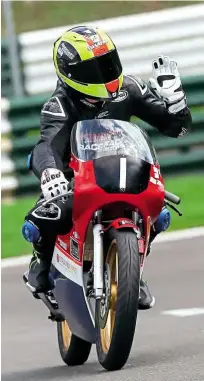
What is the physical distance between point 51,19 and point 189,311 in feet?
61.2

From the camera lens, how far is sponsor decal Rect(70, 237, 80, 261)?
6274mm

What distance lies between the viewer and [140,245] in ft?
19.7

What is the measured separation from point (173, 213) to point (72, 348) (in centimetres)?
550

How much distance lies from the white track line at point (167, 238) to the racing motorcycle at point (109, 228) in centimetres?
409

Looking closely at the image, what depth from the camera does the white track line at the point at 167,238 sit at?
10516 mm

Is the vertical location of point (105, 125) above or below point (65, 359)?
above

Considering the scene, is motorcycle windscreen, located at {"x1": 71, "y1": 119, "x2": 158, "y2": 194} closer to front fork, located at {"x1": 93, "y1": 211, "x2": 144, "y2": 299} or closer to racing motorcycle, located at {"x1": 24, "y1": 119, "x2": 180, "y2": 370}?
racing motorcycle, located at {"x1": 24, "y1": 119, "x2": 180, "y2": 370}

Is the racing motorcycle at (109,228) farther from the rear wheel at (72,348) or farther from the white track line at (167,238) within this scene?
the white track line at (167,238)

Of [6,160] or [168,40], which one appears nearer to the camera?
[6,160]

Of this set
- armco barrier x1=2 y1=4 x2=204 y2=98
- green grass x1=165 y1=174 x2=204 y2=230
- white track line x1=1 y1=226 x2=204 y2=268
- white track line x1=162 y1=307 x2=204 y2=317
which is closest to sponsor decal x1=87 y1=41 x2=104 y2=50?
white track line x1=162 y1=307 x2=204 y2=317

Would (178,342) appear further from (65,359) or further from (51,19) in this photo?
(51,19)

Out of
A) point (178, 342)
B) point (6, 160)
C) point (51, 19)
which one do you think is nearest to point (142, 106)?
point (178, 342)

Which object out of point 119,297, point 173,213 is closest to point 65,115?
point 119,297

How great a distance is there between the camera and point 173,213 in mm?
12227
